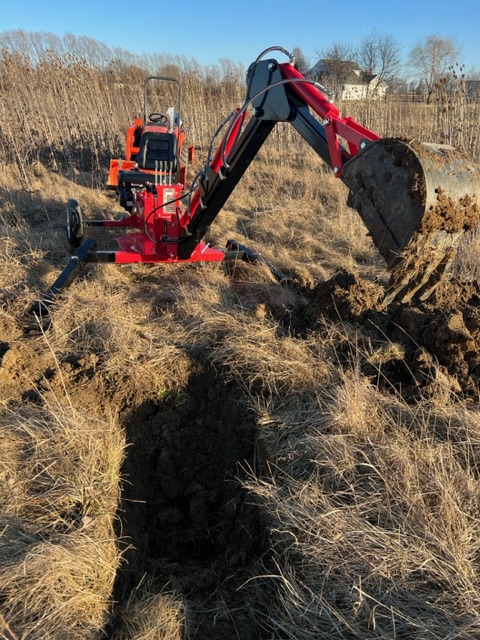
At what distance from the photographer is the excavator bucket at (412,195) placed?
2.53 metres

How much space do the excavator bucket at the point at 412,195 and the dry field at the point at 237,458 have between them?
0.86 metres

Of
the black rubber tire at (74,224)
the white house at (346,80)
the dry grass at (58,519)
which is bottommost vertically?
the dry grass at (58,519)

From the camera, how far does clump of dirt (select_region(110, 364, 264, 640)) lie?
250cm

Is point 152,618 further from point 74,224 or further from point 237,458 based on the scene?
point 74,224

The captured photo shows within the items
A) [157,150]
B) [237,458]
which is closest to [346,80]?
[157,150]

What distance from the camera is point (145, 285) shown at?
5371 mm

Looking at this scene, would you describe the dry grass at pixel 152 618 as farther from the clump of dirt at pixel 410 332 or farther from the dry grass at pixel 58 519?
the clump of dirt at pixel 410 332

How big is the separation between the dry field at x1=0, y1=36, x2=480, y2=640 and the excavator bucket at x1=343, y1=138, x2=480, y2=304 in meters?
0.86

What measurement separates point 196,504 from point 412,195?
2.30 m

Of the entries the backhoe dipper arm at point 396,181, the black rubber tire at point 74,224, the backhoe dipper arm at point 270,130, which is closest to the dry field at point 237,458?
the black rubber tire at point 74,224

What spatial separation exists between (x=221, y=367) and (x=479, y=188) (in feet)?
6.99

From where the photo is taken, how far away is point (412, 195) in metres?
2.53

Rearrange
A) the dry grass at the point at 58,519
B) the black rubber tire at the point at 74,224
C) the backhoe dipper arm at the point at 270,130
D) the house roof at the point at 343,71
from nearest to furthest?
1. the dry grass at the point at 58,519
2. the backhoe dipper arm at the point at 270,130
3. the black rubber tire at the point at 74,224
4. the house roof at the point at 343,71

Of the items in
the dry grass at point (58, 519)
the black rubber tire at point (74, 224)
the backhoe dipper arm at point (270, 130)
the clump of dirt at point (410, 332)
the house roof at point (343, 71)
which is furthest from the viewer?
the house roof at point (343, 71)
